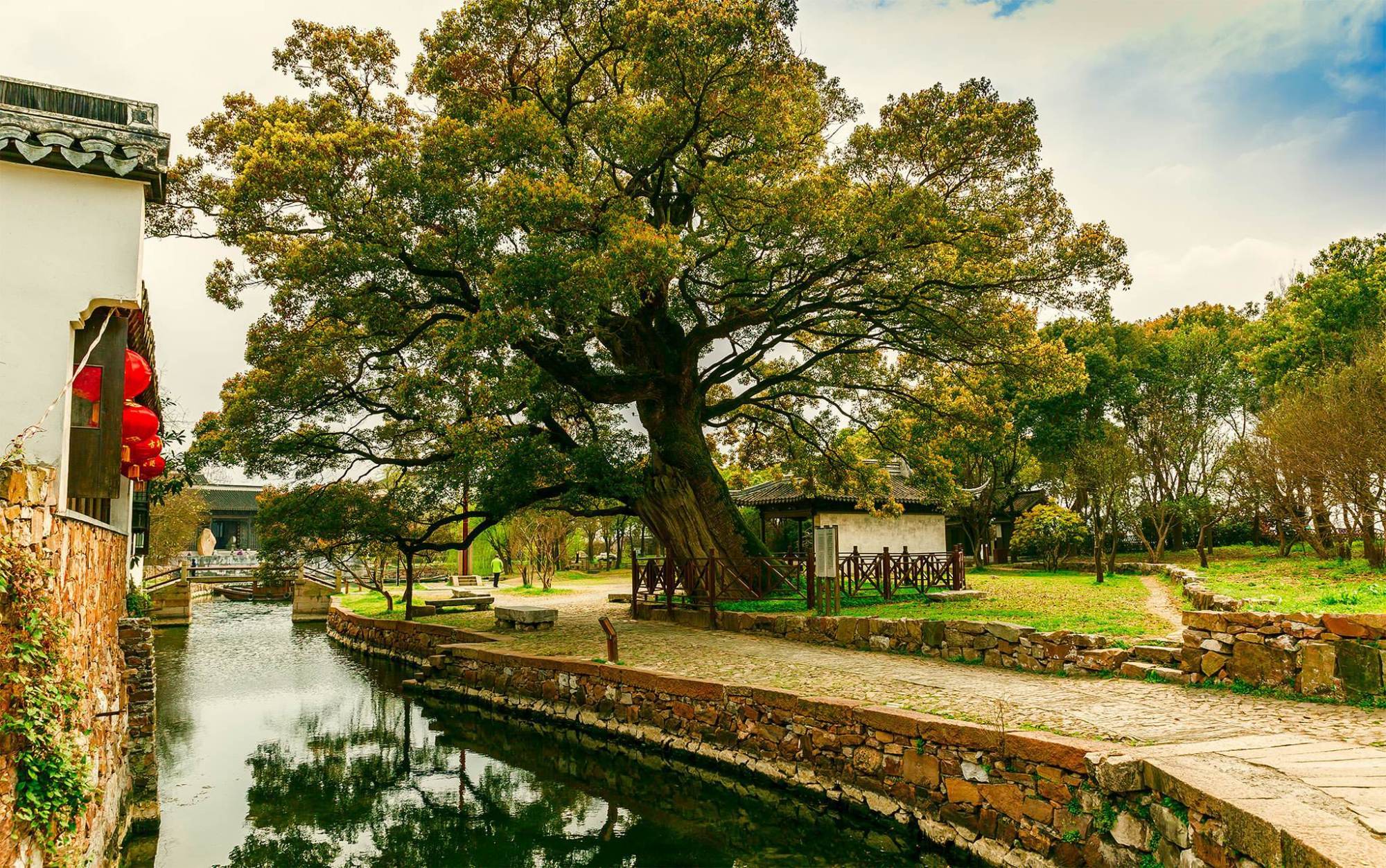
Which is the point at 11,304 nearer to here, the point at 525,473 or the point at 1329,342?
the point at 525,473

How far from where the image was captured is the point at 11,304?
17.1ft

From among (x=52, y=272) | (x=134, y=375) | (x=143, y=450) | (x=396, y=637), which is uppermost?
(x=52, y=272)

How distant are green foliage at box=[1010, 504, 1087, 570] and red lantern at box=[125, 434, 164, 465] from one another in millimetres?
25447

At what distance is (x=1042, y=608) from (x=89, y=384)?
44.5 ft

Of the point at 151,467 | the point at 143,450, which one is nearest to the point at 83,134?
the point at 143,450

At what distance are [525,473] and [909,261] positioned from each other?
824cm

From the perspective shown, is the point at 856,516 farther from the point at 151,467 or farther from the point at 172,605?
the point at 172,605

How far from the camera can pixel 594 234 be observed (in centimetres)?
1357

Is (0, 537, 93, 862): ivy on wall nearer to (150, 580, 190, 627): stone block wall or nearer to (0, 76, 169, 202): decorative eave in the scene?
(0, 76, 169, 202): decorative eave

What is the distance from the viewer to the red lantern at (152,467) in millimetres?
8406

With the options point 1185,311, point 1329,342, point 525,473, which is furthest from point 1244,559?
point 525,473

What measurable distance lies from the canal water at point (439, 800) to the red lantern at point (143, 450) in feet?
12.0

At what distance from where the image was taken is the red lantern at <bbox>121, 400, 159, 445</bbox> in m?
7.29

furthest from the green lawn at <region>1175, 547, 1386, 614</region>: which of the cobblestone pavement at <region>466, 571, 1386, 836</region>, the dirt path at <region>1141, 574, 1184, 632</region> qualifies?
the cobblestone pavement at <region>466, 571, 1386, 836</region>
